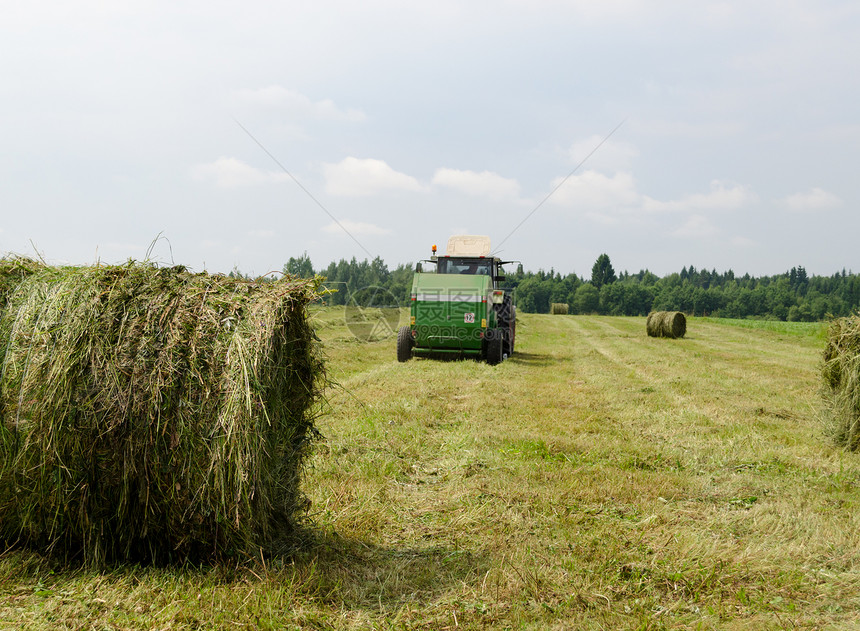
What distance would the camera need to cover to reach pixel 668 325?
23.9 m

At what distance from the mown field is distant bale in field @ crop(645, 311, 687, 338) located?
17.1m

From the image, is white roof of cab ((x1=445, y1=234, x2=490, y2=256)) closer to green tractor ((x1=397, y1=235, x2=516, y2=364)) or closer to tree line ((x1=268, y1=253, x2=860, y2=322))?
green tractor ((x1=397, y1=235, x2=516, y2=364))

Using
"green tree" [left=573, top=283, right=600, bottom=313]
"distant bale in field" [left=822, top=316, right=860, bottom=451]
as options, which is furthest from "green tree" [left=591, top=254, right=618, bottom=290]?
"distant bale in field" [left=822, top=316, right=860, bottom=451]

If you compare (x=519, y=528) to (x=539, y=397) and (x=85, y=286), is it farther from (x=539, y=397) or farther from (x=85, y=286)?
(x=539, y=397)

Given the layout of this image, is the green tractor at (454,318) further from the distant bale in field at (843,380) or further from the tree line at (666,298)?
the tree line at (666,298)

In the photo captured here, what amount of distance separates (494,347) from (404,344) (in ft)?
7.01

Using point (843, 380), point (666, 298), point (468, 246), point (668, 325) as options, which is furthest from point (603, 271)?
point (843, 380)

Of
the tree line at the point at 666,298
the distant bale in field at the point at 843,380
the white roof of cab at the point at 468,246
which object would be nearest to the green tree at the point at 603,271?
the tree line at the point at 666,298

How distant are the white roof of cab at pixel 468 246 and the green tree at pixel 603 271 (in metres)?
122

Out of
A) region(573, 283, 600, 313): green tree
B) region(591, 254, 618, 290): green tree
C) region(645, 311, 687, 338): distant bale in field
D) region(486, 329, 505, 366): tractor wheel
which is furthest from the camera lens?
region(591, 254, 618, 290): green tree

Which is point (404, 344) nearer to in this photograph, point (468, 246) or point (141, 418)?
point (468, 246)

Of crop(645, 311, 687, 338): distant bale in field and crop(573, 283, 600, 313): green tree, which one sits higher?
crop(573, 283, 600, 313): green tree

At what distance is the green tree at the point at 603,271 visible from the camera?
131 meters

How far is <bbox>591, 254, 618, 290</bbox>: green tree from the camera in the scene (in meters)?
131
